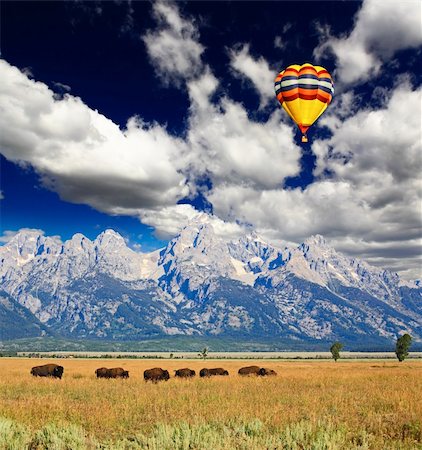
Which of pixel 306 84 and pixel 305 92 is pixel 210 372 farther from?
pixel 306 84

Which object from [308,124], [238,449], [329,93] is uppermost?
[329,93]

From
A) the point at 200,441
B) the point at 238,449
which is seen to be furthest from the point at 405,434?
the point at 200,441

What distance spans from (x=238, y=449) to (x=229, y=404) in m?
7.62

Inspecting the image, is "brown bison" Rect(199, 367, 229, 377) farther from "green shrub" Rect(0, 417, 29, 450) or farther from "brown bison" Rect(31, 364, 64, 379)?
"green shrub" Rect(0, 417, 29, 450)

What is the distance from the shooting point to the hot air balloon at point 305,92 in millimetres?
44000

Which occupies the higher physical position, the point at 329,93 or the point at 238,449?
the point at 329,93

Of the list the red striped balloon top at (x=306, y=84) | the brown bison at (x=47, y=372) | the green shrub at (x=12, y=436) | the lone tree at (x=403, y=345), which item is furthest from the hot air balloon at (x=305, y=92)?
the lone tree at (x=403, y=345)

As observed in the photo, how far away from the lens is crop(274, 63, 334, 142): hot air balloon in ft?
144

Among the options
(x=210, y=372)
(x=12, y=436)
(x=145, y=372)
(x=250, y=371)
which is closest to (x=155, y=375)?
(x=145, y=372)

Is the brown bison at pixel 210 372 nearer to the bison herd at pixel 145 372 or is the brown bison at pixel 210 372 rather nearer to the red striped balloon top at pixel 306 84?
the bison herd at pixel 145 372

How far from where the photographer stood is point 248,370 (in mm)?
47562

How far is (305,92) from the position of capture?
43.9 meters

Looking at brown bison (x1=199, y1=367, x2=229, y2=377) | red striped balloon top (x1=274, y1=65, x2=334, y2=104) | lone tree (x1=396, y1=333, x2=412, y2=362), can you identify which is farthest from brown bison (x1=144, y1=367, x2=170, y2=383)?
lone tree (x1=396, y1=333, x2=412, y2=362)

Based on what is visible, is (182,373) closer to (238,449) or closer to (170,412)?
(170,412)
